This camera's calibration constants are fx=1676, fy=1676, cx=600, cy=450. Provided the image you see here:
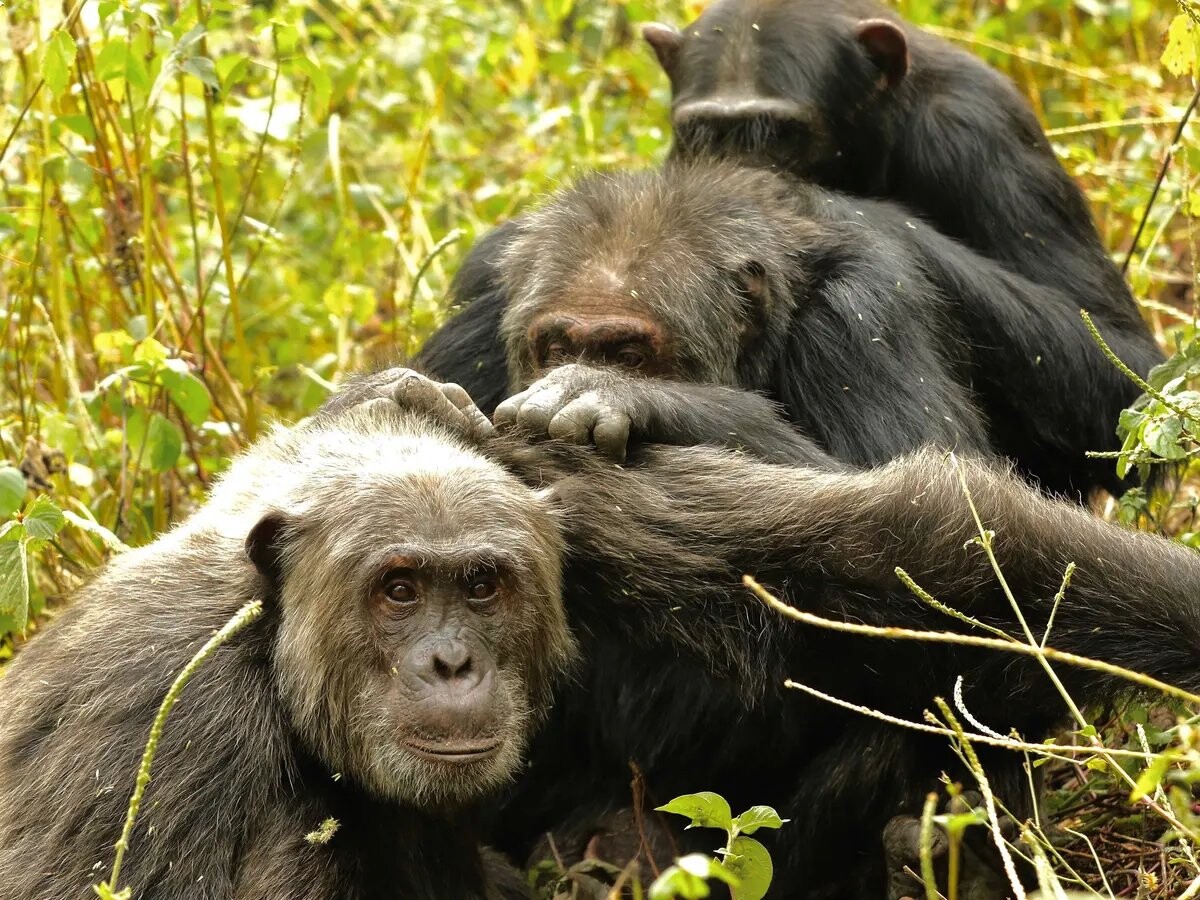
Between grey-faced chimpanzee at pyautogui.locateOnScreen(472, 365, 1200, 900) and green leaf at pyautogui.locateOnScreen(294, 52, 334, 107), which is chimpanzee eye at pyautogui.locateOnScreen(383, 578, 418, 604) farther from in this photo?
green leaf at pyautogui.locateOnScreen(294, 52, 334, 107)

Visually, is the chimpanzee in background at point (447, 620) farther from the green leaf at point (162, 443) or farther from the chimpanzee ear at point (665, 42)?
the chimpanzee ear at point (665, 42)

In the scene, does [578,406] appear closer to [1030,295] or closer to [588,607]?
[588,607]

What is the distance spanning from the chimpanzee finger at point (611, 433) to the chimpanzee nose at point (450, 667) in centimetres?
87

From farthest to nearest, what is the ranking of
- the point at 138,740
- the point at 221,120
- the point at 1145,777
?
1. the point at 221,120
2. the point at 138,740
3. the point at 1145,777

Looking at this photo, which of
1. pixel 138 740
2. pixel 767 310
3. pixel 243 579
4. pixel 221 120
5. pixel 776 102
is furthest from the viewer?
pixel 221 120

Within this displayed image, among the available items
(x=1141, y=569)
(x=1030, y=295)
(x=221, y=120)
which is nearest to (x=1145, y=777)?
(x=1141, y=569)

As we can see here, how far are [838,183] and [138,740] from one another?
4371 mm

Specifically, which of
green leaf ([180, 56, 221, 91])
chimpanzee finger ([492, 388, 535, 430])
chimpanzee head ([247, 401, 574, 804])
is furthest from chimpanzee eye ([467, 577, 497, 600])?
green leaf ([180, 56, 221, 91])

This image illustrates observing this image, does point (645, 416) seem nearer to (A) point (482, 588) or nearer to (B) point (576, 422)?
(B) point (576, 422)

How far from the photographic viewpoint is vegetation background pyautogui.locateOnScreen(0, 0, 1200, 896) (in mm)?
6574

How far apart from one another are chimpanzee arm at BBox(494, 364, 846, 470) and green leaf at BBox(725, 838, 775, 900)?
1262mm

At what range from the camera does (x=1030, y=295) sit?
275 inches

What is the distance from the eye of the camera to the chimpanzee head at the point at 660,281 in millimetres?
6223

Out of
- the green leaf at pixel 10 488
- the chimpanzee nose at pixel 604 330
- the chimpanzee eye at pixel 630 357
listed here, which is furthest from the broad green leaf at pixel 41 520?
the chimpanzee eye at pixel 630 357
